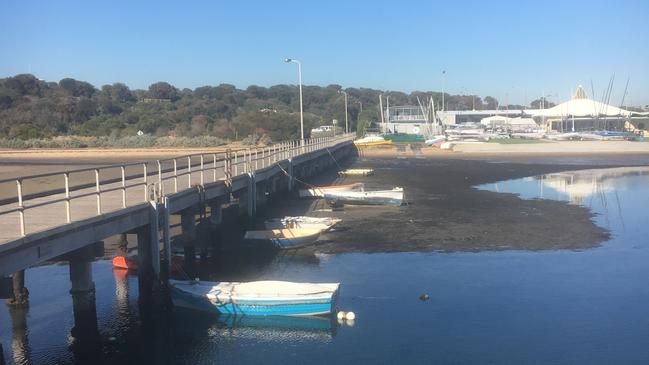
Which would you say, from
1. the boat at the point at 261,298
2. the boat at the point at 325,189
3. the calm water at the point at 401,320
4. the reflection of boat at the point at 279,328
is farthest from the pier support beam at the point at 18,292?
the boat at the point at 325,189

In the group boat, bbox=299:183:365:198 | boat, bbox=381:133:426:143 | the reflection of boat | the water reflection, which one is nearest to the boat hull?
boat, bbox=299:183:365:198

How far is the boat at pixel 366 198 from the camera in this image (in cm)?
3556

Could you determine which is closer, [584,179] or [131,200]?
[131,200]

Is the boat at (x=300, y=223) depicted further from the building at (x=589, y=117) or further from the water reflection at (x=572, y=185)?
the building at (x=589, y=117)

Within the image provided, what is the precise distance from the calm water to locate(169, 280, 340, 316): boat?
26 centimetres

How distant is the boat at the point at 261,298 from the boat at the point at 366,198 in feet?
61.1

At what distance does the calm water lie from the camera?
1455 centimetres

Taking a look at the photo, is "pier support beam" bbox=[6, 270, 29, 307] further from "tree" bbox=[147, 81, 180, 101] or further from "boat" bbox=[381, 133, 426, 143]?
"tree" bbox=[147, 81, 180, 101]

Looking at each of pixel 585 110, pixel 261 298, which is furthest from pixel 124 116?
pixel 261 298

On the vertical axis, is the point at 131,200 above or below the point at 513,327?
above

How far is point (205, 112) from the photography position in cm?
12912

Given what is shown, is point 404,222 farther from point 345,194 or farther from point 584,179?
point 584,179

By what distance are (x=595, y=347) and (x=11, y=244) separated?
1203cm

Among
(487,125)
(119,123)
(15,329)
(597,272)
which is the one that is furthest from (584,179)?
(487,125)
